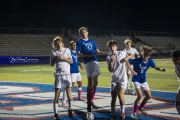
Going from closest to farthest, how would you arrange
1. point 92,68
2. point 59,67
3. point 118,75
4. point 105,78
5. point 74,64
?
point 118,75 < point 59,67 < point 92,68 < point 74,64 < point 105,78

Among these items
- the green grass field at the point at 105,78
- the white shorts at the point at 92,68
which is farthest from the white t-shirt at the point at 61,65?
the green grass field at the point at 105,78

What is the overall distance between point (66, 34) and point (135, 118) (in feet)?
135

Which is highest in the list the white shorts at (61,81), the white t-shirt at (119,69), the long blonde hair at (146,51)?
the long blonde hair at (146,51)

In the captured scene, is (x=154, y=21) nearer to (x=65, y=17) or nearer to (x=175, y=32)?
(x=175, y=32)

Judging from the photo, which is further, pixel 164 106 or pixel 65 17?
pixel 65 17

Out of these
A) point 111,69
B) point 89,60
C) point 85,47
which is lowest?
point 111,69

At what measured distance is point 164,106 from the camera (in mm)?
10375

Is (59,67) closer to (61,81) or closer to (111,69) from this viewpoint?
(61,81)

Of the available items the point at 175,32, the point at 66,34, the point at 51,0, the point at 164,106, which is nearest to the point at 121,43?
the point at 66,34

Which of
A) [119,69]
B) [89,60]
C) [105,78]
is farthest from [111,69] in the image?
[105,78]

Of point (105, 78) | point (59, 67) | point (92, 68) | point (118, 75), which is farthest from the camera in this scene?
point (105, 78)

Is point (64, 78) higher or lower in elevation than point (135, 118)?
higher

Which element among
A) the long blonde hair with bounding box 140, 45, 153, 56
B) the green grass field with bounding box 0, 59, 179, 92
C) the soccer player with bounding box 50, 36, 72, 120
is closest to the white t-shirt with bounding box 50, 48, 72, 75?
the soccer player with bounding box 50, 36, 72, 120

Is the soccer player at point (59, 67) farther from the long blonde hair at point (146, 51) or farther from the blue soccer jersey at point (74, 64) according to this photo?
the blue soccer jersey at point (74, 64)
